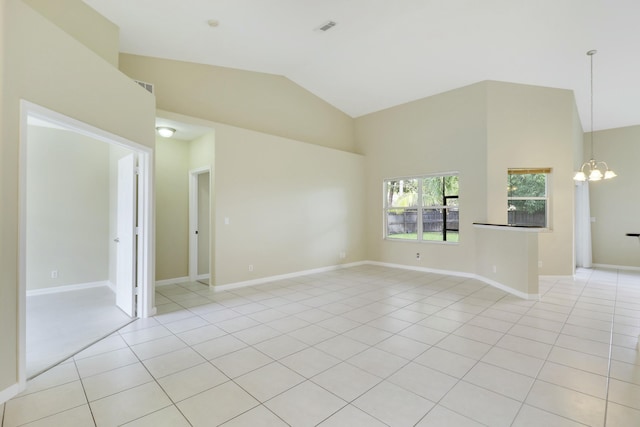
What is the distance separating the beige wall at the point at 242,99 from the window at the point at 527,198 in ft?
12.6

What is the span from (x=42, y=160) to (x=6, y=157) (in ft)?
11.9

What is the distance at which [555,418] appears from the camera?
190cm

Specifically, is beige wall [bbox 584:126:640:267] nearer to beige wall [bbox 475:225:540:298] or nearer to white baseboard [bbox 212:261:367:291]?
beige wall [bbox 475:225:540:298]

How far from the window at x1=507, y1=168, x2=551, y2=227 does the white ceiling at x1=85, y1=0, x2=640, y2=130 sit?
175cm

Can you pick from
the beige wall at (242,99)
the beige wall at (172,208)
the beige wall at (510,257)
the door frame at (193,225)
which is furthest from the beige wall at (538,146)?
the beige wall at (172,208)

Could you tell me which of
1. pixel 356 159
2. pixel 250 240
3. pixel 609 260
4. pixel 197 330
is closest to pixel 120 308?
pixel 197 330

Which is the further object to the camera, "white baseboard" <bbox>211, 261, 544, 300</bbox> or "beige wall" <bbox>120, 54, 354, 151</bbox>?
"white baseboard" <bbox>211, 261, 544, 300</bbox>

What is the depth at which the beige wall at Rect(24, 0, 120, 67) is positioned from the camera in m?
3.02

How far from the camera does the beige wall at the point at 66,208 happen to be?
4750 mm

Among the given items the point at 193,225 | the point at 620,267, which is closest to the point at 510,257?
the point at 620,267

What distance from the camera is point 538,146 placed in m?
5.78

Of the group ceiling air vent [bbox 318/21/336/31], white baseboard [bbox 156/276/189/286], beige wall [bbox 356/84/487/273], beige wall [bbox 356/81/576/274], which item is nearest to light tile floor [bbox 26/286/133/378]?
white baseboard [bbox 156/276/189/286]

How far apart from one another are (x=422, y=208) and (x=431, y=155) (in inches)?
46.5

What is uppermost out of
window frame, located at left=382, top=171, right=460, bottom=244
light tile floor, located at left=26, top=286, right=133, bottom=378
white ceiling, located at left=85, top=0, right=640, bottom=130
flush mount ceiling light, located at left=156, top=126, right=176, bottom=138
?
white ceiling, located at left=85, top=0, right=640, bottom=130
